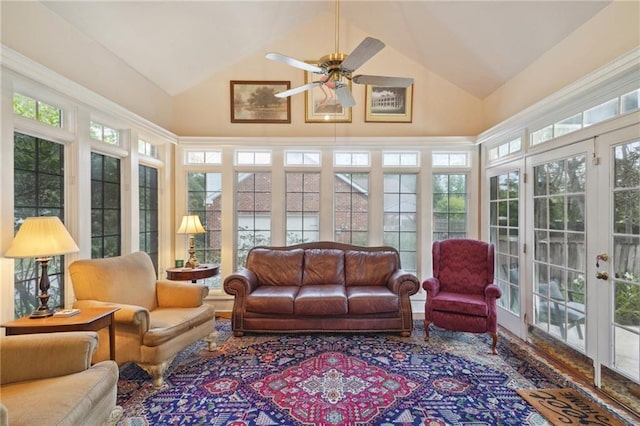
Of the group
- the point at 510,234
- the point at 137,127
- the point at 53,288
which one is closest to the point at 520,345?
the point at 510,234

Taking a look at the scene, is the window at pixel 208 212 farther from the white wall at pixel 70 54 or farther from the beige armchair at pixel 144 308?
the beige armchair at pixel 144 308

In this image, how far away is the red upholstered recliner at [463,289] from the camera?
3.11 m

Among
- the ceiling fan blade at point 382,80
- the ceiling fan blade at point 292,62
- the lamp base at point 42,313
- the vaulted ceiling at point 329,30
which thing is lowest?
the lamp base at point 42,313

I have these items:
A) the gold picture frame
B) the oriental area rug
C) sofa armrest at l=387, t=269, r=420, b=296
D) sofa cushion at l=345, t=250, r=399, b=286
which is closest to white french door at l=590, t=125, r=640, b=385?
the oriental area rug

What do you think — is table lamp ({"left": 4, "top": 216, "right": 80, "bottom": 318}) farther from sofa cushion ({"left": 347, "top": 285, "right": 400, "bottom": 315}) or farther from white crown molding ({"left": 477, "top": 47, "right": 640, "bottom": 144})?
white crown molding ({"left": 477, "top": 47, "right": 640, "bottom": 144})

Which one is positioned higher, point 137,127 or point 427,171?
point 137,127

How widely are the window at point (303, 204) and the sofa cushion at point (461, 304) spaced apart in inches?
76.2

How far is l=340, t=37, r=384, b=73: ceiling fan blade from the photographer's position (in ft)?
6.41

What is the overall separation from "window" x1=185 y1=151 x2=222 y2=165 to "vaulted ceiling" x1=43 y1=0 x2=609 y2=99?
0.95 meters

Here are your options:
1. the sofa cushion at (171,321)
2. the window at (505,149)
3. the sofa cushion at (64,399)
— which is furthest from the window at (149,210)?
the window at (505,149)

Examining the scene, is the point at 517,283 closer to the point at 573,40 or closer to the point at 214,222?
the point at 573,40

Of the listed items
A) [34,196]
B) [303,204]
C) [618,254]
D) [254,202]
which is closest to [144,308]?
[34,196]

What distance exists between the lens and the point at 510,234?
3695 mm

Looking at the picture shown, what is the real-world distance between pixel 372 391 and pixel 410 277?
145cm
